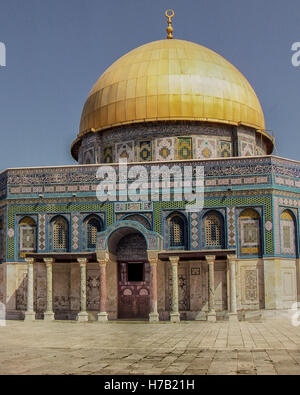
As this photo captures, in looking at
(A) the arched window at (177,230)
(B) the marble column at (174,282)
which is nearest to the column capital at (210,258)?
(B) the marble column at (174,282)

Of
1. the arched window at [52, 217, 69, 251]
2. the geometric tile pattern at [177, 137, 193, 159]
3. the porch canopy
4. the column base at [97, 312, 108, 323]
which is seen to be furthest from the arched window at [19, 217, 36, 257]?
the geometric tile pattern at [177, 137, 193, 159]

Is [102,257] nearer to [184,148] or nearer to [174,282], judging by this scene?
[174,282]

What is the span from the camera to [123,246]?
23.1m

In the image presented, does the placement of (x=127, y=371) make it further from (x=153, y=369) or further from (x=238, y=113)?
(x=238, y=113)

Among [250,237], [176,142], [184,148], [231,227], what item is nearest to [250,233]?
[250,237]

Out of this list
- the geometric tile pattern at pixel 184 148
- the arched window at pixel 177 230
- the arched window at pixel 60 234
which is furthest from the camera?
the geometric tile pattern at pixel 184 148

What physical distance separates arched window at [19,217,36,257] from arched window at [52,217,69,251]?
78cm

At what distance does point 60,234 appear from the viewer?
22.8 m

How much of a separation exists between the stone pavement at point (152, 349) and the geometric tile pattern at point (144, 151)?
25.3ft

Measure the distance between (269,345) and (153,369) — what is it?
161 inches

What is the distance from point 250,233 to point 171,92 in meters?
6.82

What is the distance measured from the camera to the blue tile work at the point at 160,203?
2169cm

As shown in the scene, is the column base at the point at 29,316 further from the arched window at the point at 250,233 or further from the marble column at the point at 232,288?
the arched window at the point at 250,233

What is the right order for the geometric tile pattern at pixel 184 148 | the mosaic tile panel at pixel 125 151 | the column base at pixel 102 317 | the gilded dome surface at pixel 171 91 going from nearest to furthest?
the column base at pixel 102 317 < the geometric tile pattern at pixel 184 148 < the gilded dome surface at pixel 171 91 < the mosaic tile panel at pixel 125 151
